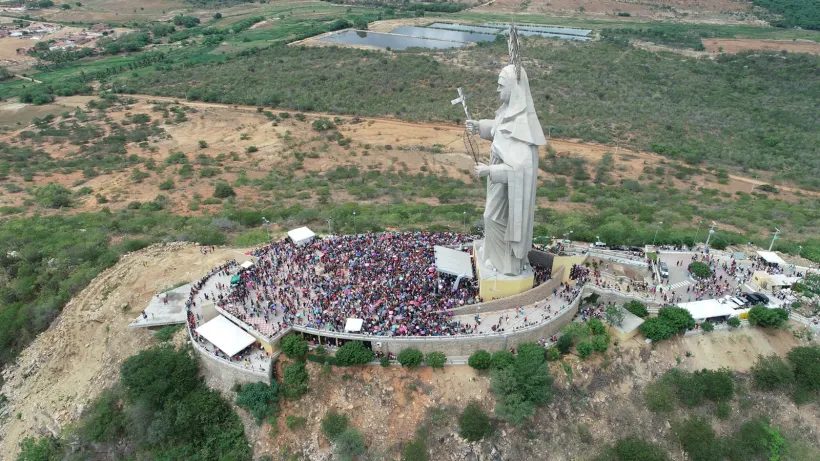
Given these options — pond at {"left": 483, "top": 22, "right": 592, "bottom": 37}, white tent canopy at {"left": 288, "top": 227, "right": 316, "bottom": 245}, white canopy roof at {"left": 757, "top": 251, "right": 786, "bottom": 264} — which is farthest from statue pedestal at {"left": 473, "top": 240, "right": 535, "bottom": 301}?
pond at {"left": 483, "top": 22, "right": 592, "bottom": 37}

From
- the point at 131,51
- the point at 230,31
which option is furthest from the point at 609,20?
the point at 131,51

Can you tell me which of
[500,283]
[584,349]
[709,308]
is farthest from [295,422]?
[709,308]

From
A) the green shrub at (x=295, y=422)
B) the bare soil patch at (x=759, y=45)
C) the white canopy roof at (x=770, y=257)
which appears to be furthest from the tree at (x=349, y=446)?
the bare soil patch at (x=759, y=45)

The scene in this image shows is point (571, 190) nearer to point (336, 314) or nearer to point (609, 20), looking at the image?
point (336, 314)

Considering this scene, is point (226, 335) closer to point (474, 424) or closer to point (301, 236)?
point (301, 236)

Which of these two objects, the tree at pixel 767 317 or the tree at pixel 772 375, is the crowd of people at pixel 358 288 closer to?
the tree at pixel 767 317

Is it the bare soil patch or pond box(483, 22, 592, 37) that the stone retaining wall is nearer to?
the bare soil patch
